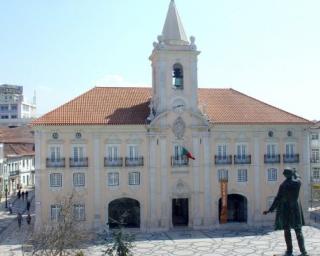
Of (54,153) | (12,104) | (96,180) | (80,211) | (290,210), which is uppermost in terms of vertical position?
(12,104)

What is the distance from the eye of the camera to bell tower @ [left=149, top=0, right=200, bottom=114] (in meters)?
41.2

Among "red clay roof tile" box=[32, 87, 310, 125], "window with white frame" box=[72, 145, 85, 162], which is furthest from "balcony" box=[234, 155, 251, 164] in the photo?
"window with white frame" box=[72, 145, 85, 162]

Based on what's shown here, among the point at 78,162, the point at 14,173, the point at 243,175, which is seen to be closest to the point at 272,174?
the point at 243,175

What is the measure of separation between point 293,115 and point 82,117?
19.4m

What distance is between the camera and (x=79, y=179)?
132ft

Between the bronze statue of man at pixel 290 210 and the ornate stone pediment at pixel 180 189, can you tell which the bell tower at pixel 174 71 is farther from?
the bronze statue of man at pixel 290 210

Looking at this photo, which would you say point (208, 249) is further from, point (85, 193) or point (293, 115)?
point (293, 115)

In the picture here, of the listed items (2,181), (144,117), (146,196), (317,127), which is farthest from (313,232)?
(2,181)

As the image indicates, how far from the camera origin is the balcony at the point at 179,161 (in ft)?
135

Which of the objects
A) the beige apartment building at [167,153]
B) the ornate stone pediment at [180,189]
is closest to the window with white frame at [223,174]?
the beige apartment building at [167,153]

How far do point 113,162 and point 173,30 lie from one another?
1293 cm

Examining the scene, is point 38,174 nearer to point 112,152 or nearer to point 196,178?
point 112,152

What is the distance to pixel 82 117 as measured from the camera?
40.2 m

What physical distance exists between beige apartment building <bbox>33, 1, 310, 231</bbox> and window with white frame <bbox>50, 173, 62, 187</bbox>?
84mm
